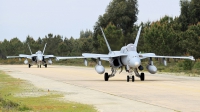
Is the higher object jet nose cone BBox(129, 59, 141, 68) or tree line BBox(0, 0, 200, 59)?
tree line BBox(0, 0, 200, 59)

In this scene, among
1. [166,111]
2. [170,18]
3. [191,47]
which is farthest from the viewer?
[170,18]

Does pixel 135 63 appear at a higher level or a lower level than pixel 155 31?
lower

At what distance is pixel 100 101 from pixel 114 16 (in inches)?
3172

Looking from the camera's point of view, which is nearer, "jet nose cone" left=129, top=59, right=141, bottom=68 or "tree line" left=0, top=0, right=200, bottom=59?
"jet nose cone" left=129, top=59, right=141, bottom=68

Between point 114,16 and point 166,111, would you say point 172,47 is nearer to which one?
point 114,16

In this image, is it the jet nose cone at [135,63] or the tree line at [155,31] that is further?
the tree line at [155,31]

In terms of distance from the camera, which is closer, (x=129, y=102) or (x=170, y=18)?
(x=129, y=102)

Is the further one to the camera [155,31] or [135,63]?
[155,31]

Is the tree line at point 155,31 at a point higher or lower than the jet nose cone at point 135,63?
higher

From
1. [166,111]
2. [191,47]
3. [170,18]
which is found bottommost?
[166,111]

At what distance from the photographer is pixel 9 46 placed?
143 m

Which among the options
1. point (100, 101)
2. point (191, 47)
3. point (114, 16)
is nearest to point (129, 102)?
point (100, 101)

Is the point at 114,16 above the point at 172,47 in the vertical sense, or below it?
above

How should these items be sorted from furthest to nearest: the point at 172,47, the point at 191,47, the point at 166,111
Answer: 1. the point at 172,47
2. the point at 191,47
3. the point at 166,111
